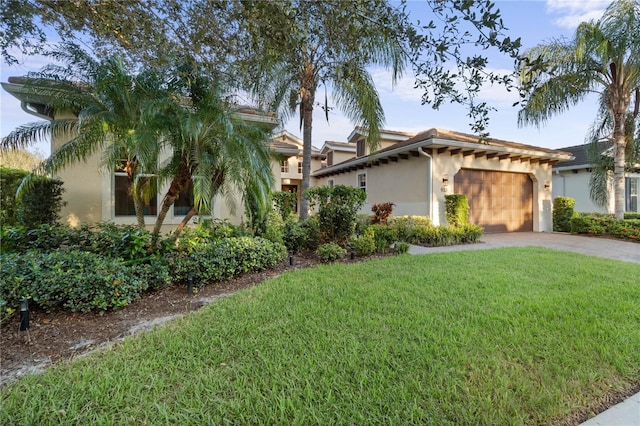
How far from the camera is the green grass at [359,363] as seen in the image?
6.87 ft

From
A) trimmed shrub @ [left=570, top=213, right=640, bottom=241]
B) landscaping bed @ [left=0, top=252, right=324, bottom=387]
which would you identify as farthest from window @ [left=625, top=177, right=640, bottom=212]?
landscaping bed @ [left=0, top=252, right=324, bottom=387]

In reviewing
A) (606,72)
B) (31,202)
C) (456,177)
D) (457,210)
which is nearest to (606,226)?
(606,72)

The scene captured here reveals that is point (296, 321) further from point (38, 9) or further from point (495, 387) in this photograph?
point (38, 9)

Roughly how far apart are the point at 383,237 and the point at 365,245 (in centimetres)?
74

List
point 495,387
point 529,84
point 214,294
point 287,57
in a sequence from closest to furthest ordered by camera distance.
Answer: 1. point 495,387
2. point 529,84
3. point 287,57
4. point 214,294

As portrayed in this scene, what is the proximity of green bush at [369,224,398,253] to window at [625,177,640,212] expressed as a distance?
1812cm

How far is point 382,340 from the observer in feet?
9.90

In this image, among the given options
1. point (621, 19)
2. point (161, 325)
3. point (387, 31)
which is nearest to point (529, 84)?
point (387, 31)

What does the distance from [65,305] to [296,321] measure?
3060 millimetres

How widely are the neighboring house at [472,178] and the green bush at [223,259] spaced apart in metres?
6.77

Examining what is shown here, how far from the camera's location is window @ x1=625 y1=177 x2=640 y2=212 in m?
16.8

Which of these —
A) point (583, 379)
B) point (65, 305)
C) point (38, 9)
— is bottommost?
point (583, 379)

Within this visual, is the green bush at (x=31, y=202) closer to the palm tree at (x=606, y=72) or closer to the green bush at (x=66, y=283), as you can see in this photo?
the green bush at (x=66, y=283)

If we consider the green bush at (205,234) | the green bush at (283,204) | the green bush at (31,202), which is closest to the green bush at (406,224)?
the green bush at (283,204)
